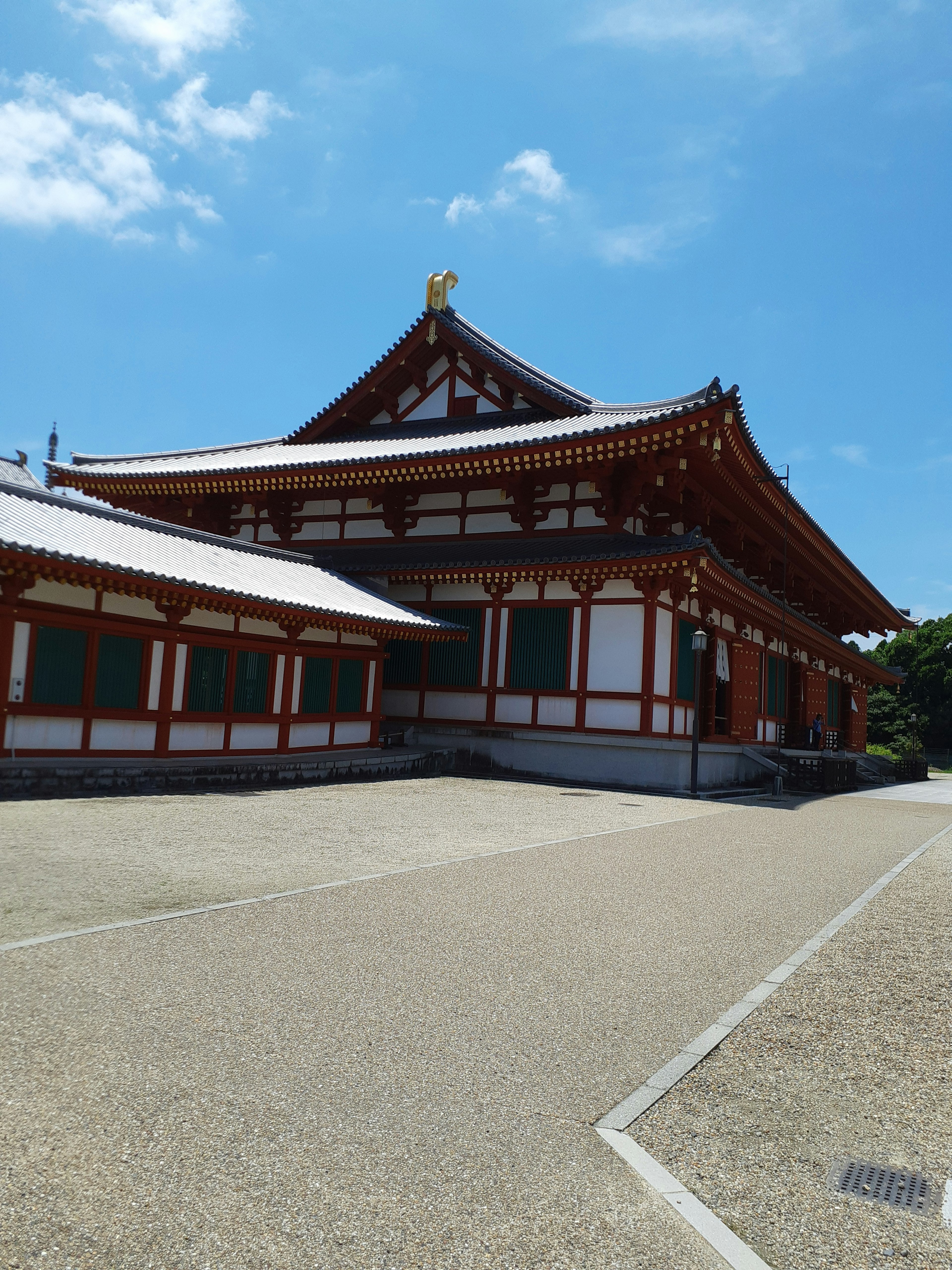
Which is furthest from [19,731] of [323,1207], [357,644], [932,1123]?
[932,1123]

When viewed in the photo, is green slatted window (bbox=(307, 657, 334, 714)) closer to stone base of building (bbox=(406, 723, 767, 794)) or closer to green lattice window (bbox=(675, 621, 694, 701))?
stone base of building (bbox=(406, 723, 767, 794))

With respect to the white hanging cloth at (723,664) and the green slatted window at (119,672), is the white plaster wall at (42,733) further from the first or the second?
the white hanging cloth at (723,664)

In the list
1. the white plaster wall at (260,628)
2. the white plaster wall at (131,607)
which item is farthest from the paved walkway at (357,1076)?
the white plaster wall at (260,628)


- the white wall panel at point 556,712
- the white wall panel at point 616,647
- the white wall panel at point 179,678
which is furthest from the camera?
the white wall panel at point 556,712

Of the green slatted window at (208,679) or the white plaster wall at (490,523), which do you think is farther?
the white plaster wall at (490,523)

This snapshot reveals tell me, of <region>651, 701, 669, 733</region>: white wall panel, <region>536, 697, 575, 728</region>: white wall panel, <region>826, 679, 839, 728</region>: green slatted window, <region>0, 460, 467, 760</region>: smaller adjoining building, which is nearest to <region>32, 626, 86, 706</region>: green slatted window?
<region>0, 460, 467, 760</region>: smaller adjoining building

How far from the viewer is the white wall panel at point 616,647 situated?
682 inches

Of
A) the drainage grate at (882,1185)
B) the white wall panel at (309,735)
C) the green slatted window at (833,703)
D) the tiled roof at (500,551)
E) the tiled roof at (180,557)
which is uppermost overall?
the tiled roof at (500,551)

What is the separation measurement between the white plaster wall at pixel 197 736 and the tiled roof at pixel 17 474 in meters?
12.0

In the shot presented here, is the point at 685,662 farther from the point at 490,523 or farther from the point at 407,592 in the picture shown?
the point at 407,592

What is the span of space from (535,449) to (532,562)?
232cm

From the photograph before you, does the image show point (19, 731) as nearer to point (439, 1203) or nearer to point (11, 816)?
point (11, 816)

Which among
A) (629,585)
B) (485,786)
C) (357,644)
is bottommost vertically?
(485,786)

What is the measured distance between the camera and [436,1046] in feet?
11.9
